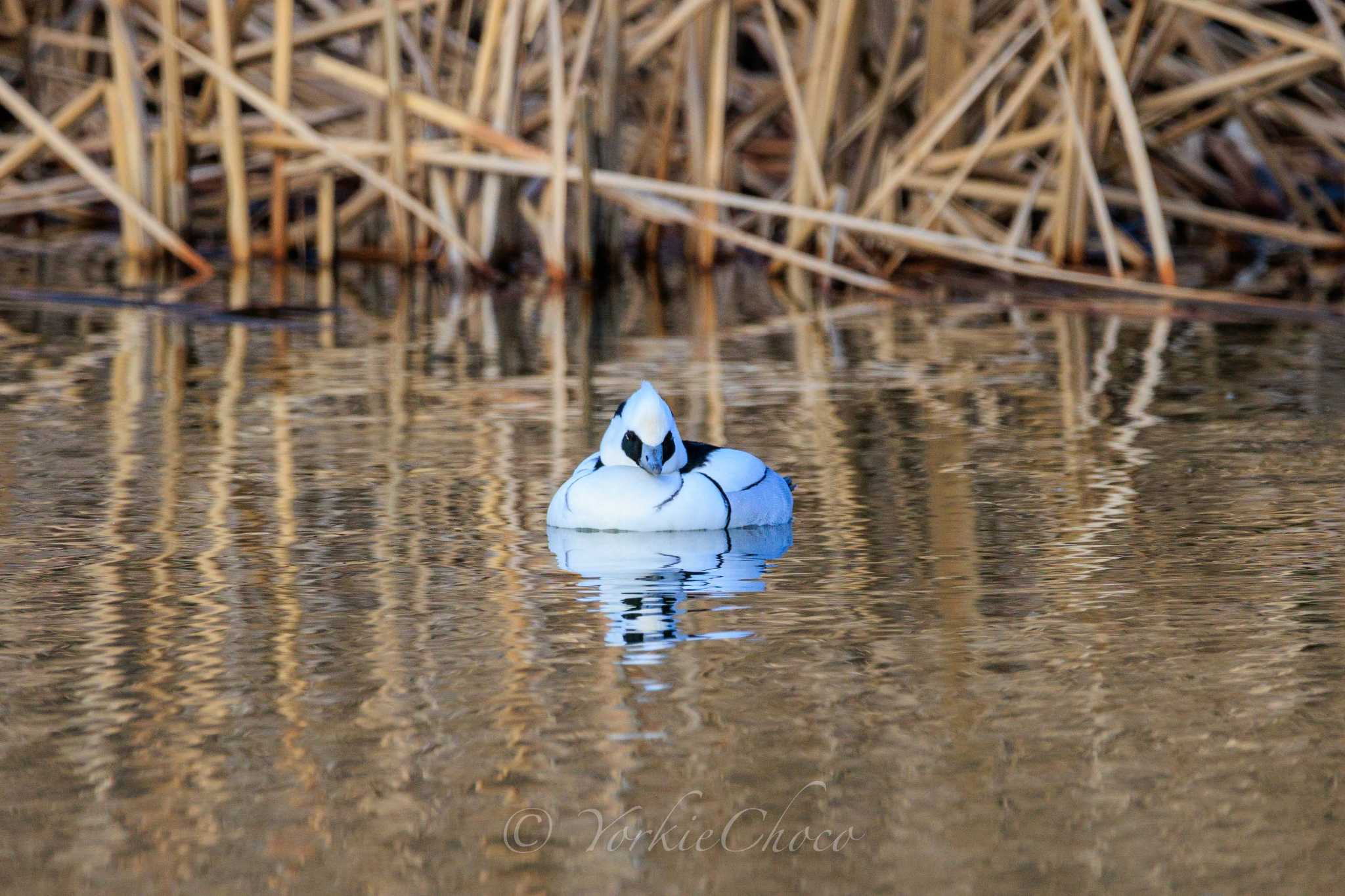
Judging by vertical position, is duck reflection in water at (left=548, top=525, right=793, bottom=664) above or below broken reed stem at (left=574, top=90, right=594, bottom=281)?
below

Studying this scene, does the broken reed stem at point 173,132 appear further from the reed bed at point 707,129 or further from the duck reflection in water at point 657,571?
the duck reflection in water at point 657,571

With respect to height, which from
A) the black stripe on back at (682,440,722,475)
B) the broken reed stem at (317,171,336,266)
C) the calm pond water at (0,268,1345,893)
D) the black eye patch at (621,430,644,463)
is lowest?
the calm pond water at (0,268,1345,893)

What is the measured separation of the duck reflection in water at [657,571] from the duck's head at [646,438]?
0.54 ft

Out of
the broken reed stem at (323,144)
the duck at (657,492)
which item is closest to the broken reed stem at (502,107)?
the broken reed stem at (323,144)

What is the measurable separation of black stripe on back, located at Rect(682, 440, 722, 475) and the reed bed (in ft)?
11.4

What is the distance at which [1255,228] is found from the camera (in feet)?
34.8

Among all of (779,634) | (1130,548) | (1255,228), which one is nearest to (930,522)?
(1130,548)

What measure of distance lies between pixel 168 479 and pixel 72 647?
5.79ft

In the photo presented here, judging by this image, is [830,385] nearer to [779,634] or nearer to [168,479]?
[168,479]

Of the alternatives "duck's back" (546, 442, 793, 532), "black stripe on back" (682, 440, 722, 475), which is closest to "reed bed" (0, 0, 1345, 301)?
"black stripe on back" (682, 440, 722, 475)

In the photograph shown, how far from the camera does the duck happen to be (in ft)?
15.9

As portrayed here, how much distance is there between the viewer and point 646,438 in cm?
487

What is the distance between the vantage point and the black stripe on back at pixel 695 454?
16.5 feet

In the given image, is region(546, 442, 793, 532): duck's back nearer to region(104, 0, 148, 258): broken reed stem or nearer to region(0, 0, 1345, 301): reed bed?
region(0, 0, 1345, 301): reed bed
